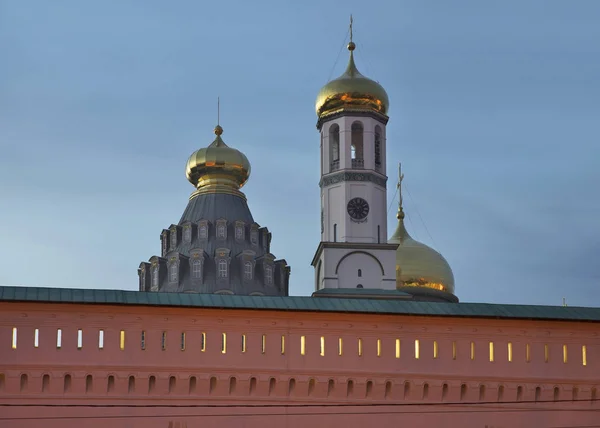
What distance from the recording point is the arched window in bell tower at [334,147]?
56531 mm

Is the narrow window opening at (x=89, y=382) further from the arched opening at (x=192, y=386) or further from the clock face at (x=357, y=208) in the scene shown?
the clock face at (x=357, y=208)

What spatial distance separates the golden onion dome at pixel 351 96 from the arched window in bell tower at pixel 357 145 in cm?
70

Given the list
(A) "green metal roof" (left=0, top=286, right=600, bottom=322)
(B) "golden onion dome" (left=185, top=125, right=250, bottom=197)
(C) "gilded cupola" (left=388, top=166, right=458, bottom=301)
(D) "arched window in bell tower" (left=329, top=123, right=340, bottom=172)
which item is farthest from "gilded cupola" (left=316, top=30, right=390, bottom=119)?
(A) "green metal roof" (left=0, top=286, right=600, bottom=322)

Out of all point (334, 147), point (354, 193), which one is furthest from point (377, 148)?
point (354, 193)

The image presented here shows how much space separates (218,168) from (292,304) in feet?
110

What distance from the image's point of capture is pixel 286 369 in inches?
1516

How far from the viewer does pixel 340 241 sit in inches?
2202

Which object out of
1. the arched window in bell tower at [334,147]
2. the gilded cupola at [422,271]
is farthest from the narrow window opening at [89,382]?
the gilded cupola at [422,271]

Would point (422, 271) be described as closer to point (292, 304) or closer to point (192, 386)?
point (292, 304)

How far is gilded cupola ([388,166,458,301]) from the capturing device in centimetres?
6194

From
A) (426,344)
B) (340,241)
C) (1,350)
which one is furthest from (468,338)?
(340,241)

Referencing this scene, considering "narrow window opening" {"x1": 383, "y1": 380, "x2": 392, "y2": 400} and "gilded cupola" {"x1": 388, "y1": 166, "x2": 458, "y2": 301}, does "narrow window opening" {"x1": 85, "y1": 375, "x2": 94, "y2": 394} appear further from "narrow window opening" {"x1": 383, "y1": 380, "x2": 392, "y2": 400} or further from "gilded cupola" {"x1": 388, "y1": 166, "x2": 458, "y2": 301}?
"gilded cupola" {"x1": 388, "y1": 166, "x2": 458, "y2": 301}

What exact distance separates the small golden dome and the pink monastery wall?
2184 cm

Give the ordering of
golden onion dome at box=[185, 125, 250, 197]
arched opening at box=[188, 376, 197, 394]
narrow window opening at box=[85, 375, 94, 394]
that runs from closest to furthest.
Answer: narrow window opening at box=[85, 375, 94, 394]
arched opening at box=[188, 376, 197, 394]
golden onion dome at box=[185, 125, 250, 197]
